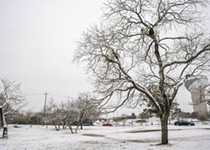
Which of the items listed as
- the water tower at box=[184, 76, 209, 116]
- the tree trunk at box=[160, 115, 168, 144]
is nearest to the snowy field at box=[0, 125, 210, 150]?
the tree trunk at box=[160, 115, 168, 144]

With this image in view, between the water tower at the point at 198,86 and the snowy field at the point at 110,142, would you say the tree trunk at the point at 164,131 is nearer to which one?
the snowy field at the point at 110,142

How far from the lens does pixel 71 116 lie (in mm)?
39781

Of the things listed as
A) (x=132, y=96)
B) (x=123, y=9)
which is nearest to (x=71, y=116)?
(x=132, y=96)

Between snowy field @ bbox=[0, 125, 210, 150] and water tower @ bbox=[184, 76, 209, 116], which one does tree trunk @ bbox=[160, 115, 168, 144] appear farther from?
water tower @ bbox=[184, 76, 209, 116]

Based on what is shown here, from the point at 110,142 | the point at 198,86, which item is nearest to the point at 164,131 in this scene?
the point at 110,142

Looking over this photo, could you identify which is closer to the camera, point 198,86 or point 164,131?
point 164,131

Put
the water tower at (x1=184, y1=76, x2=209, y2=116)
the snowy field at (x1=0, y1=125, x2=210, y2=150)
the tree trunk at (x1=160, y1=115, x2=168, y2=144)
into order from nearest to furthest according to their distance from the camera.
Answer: the snowy field at (x1=0, y1=125, x2=210, y2=150)
the tree trunk at (x1=160, y1=115, x2=168, y2=144)
the water tower at (x1=184, y1=76, x2=209, y2=116)

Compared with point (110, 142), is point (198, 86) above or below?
above

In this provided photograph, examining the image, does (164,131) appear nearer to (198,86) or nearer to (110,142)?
(110,142)

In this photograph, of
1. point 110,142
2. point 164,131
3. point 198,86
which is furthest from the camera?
point 198,86

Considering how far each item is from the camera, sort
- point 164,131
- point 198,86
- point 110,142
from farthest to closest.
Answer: point 198,86, point 110,142, point 164,131

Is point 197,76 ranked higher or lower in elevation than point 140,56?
lower

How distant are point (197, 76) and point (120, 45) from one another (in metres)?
5.98

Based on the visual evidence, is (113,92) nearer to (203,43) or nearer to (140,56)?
(140,56)
